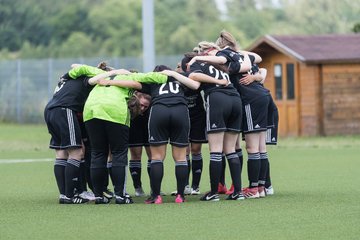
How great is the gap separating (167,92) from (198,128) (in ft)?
4.50

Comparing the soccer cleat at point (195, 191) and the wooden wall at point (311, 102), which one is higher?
the wooden wall at point (311, 102)

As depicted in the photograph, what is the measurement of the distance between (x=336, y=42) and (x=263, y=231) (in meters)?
25.1

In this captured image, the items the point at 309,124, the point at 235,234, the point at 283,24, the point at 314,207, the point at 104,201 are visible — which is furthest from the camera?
the point at 283,24

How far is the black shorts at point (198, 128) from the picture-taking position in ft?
48.8

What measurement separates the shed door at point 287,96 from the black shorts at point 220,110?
66.4 feet

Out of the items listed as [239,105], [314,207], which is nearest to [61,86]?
[239,105]

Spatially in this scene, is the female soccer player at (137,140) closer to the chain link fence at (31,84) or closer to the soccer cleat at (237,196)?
the soccer cleat at (237,196)

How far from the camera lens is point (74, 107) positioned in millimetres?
14109

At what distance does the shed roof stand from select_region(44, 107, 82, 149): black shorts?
19.6 metres

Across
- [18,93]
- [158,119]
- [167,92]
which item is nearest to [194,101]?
[167,92]

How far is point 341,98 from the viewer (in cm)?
3391

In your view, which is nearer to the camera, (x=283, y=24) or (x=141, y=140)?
(x=141, y=140)

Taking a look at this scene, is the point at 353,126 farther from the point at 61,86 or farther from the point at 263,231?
the point at 263,231

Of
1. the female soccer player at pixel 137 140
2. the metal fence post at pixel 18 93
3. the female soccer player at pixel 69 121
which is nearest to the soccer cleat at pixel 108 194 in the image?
the female soccer player at pixel 69 121
